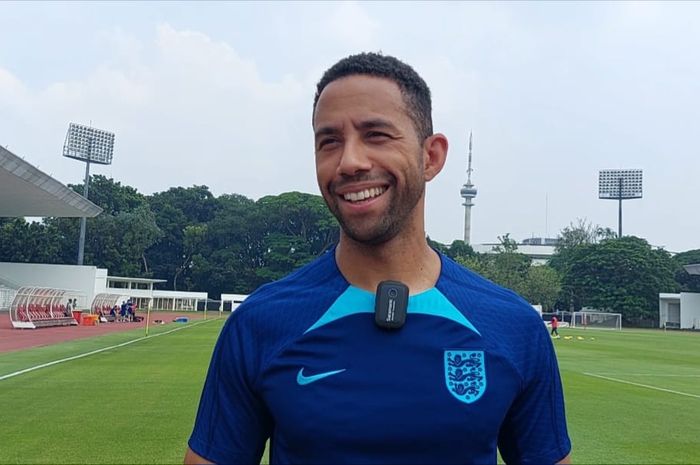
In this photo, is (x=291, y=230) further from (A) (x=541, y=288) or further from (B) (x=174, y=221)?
(A) (x=541, y=288)

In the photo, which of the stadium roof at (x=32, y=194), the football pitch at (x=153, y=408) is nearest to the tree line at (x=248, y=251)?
the stadium roof at (x=32, y=194)

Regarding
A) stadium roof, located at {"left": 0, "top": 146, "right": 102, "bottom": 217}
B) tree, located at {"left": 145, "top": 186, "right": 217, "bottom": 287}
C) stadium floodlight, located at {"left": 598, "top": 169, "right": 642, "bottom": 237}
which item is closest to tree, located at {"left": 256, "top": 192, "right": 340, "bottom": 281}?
tree, located at {"left": 145, "top": 186, "right": 217, "bottom": 287}

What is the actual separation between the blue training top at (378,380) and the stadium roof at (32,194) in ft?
90.9

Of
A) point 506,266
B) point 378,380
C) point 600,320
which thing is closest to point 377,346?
point 378,380

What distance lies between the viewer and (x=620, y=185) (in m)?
82.8

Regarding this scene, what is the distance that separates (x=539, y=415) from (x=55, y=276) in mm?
52588

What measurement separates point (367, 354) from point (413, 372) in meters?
0.11

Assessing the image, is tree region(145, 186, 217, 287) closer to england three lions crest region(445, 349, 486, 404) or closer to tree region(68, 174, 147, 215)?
tree region(68, 174, 147, 215)

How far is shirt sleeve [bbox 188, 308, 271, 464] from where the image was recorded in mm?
1673

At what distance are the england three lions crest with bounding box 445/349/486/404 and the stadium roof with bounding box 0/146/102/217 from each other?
91.9ft

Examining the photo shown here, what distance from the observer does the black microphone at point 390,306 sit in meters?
1.62

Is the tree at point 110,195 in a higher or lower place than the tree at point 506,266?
higher

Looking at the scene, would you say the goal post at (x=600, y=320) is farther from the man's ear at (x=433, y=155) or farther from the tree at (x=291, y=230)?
the man's ear at (x=433, y=155)

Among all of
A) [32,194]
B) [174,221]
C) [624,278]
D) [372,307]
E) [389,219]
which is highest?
[174,221]
